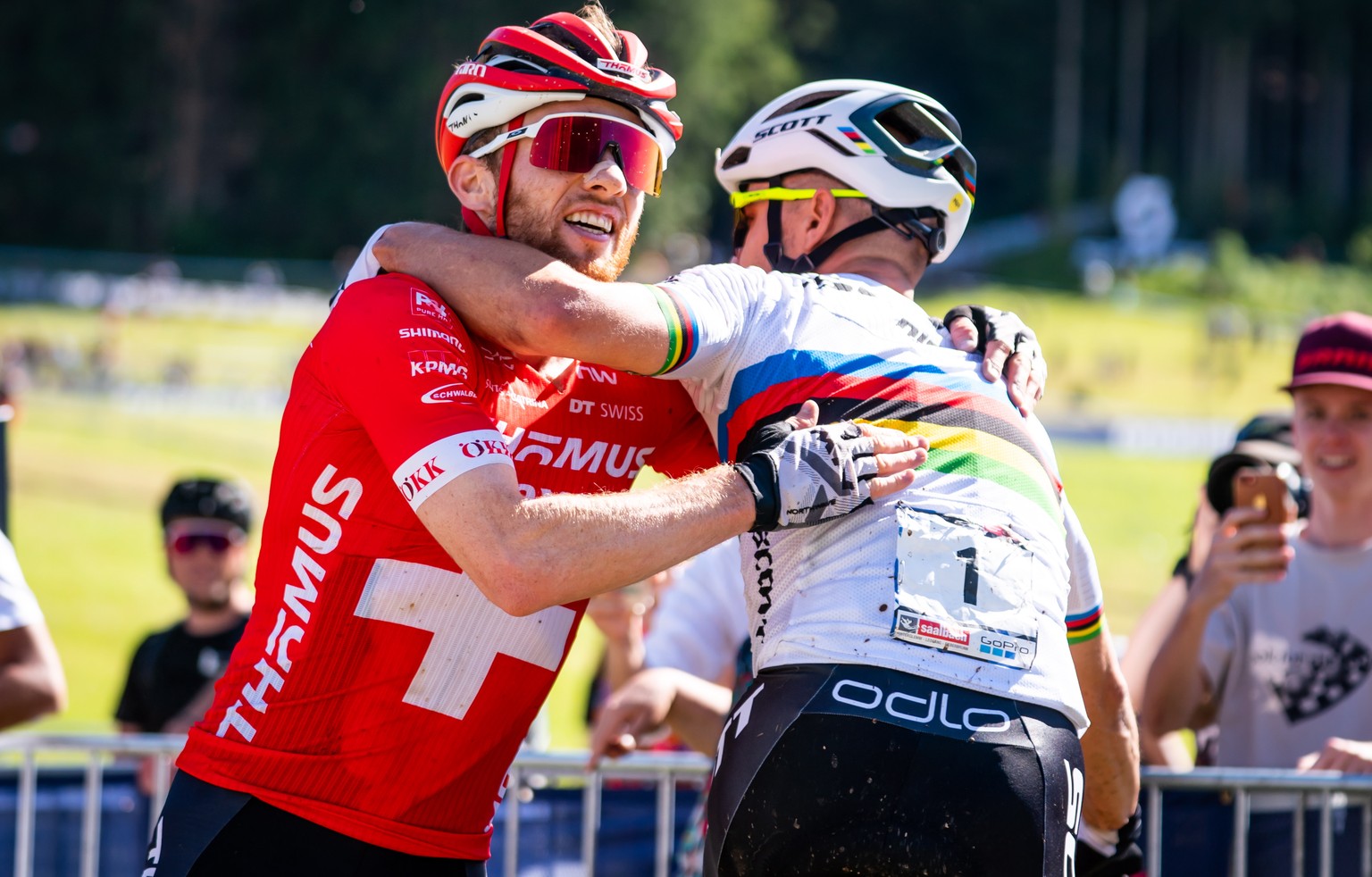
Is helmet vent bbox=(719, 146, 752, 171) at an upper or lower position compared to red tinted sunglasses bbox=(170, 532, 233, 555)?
upper

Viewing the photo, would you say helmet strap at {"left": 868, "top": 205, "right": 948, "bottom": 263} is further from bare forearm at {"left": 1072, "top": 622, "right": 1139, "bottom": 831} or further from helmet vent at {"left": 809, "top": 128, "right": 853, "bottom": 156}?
bare forearm at {"left": 1072, "top": 622, "right": 1139, "bottom": 831}

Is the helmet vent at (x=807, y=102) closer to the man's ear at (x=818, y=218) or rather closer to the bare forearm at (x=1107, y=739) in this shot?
the man's ear at (x=818, y=218)

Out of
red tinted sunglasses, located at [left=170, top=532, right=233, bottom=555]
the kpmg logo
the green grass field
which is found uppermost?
the green grass field

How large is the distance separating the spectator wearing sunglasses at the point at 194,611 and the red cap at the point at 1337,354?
15.0ft

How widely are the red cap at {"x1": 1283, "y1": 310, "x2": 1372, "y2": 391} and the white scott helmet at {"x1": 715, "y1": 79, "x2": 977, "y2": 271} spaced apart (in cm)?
217

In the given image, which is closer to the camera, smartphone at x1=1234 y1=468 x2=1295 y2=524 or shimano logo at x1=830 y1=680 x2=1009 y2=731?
shimano logo at x1=830 y1=680 x2=1009 y2=731

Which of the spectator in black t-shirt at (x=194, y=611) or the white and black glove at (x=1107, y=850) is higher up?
the spectator in black t-shirt at (x=194, y=611)

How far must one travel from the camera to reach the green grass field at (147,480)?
680 inches

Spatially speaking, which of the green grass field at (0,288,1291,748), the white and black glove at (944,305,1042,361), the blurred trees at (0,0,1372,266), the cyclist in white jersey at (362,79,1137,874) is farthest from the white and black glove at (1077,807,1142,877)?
the blurred trees at (0,0,1372,266)

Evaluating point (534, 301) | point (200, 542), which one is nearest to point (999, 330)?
point (534, 301)

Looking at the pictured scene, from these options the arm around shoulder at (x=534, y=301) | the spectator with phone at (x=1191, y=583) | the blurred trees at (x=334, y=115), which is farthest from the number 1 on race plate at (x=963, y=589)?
the blurred trees at (x=334, y=115)

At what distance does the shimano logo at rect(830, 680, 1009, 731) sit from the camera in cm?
290

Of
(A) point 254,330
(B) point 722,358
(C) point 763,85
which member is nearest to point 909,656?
(B) point 722,358

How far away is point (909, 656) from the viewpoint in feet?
9.62
